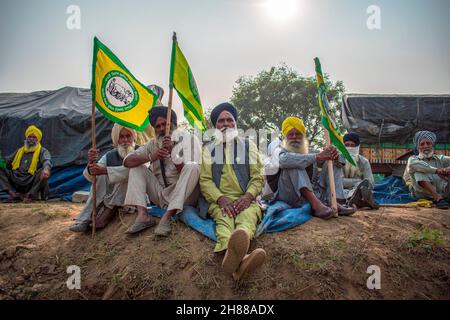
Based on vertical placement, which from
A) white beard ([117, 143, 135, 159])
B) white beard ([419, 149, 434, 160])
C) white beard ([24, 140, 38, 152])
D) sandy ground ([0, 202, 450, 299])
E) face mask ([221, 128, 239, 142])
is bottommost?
sandy ground ([0, 202, 450, 299])

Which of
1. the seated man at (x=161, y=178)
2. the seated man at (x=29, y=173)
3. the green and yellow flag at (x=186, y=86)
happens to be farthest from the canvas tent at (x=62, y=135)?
the seated man at (x=161, y=178)

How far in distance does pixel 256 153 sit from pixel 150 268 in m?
1.62

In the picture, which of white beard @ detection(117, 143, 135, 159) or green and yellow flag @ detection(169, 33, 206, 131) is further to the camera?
white beard @ detection(117, 143, 135, 159)

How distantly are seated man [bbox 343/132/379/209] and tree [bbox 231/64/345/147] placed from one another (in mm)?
14086

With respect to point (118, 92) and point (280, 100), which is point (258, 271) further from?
point (280, 100)

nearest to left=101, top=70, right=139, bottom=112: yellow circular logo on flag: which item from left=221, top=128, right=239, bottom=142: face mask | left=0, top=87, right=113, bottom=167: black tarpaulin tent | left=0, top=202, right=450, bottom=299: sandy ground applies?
left=221, top=128, right=239, bottom=142: face mask

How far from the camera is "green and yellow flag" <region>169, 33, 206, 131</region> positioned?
339cm

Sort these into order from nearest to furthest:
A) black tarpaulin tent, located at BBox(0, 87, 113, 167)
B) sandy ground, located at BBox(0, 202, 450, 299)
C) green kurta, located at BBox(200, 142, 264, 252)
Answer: sandy ground, located at BBox(0, 202, 450, 299), green kurta, located at BBox(200, 142, 264, 252), black tarpaulin tent, located at BBox(0, 87, 113, 167)

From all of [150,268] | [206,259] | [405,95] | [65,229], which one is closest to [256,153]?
[206,259]

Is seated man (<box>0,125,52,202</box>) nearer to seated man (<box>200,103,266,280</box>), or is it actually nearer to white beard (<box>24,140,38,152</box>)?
Answer: white beard (<box>24,140,38,152</box>)

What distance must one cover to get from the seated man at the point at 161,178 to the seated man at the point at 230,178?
186mm

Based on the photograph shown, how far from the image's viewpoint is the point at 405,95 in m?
8.05
